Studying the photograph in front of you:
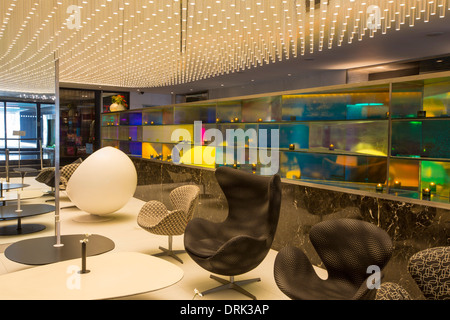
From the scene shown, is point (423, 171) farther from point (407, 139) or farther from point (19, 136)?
point (19, 136)

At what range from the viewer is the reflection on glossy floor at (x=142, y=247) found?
12.0 feet

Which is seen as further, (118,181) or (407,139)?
(118,181)

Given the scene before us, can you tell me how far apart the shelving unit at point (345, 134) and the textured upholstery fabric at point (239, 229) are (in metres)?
0.85

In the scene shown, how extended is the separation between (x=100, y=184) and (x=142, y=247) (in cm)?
163

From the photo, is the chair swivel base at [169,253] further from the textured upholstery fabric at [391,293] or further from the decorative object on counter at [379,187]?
the textured upholstery fabric at [391,293]

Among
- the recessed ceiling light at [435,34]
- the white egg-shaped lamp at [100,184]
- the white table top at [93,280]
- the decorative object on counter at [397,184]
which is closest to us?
the white table top at [93,280]

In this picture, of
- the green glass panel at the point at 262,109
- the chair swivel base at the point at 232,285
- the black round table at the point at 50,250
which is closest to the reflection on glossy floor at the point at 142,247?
the chair swivel base at the point at 232,285

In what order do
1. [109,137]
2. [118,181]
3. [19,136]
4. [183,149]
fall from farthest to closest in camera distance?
1. [109,137]
2. [183,149]
3. [118,181]
4. [19,136]

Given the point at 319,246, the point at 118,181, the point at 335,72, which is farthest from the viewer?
the point at 335,72

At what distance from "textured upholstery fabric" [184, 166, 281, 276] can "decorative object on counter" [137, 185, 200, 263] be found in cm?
35

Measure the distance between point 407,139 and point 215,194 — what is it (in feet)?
9.76

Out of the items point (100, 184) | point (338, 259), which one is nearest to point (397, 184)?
point (338, 259)

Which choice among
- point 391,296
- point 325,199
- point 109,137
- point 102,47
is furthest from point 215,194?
point 109,137
